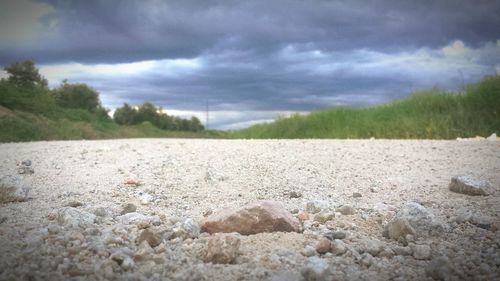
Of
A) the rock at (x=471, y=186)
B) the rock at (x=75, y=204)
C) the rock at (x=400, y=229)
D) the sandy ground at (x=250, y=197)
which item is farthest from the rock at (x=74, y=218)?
the rock at (x=471, y=186)

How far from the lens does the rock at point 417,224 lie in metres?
2.76

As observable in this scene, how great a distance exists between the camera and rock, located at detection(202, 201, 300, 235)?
109 inches

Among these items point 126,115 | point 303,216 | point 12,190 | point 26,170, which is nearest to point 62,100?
point 126,115

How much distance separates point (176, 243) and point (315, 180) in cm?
233

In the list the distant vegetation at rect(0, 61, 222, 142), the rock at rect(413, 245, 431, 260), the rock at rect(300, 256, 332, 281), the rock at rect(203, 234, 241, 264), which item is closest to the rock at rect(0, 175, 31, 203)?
the rock at rect(203, 234, 241, 264)

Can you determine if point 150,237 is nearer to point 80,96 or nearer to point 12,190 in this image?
point 12,190

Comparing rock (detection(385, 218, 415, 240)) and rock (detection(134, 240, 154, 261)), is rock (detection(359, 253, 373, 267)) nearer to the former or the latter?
rock (detection(385, 218, 415, 240))

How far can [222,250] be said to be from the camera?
7.64 feet

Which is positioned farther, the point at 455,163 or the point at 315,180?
the point at 455,163

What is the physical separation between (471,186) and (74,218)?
3222 mm

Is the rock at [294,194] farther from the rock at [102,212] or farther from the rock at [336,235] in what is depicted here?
the rock at [102,212]

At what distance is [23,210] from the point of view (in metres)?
3.32

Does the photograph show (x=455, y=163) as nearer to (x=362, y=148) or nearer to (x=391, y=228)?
(x=362, y=148)

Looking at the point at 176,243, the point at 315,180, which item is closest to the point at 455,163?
the point at 315,180
